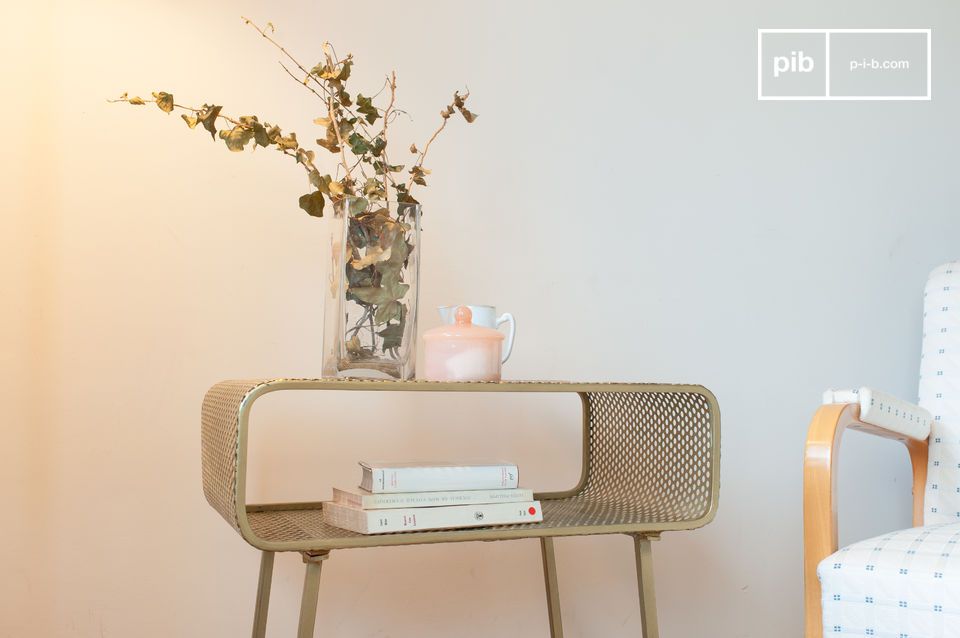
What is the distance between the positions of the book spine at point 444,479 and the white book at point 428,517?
28 millimetres

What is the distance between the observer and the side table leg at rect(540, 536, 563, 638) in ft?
4.63

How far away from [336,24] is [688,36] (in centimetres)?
66

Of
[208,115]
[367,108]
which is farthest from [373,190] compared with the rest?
[208,115]

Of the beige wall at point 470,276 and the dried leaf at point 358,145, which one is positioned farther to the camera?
the beige wall at point 470,276

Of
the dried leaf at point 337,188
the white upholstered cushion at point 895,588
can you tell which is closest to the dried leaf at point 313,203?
the dried leaf at point 337,188

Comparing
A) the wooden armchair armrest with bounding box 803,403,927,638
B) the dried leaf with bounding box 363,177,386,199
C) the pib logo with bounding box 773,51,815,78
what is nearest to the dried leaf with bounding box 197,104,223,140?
the dried leaf with bounding box 363,177,386,199

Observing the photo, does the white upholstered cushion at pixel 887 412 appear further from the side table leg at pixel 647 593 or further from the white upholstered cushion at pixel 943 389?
the side table leg at pixel 647 593

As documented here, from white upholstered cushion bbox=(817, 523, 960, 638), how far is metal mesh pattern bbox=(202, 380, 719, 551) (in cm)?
20

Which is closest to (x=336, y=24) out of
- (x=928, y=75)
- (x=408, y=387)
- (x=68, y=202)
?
(x=68, y=202)

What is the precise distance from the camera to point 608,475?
136cm

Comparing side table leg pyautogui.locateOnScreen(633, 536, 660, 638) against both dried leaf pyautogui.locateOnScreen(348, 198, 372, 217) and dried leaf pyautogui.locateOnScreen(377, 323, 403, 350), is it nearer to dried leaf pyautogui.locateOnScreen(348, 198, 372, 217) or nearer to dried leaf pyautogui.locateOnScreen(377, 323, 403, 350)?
dried leaf pyautogui.locateOnScreen(377, 323, 403, 350)

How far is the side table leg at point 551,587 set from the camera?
141 cm

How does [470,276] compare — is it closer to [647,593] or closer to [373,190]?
[373,190]

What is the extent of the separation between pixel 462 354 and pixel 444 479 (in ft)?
0.52
